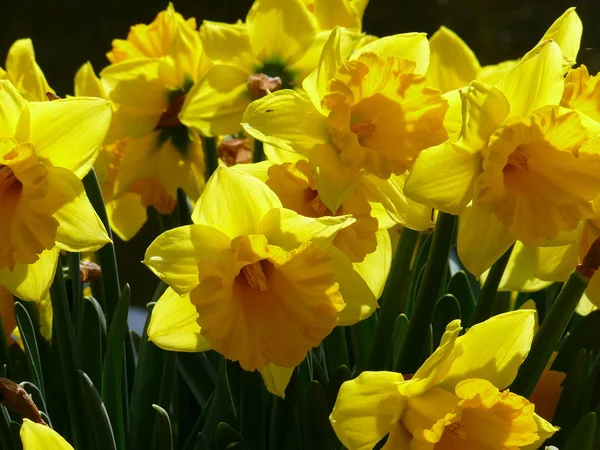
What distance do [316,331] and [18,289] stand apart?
0.25m

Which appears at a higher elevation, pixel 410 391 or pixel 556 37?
pixel 556 37

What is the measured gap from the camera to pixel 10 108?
0.71 m

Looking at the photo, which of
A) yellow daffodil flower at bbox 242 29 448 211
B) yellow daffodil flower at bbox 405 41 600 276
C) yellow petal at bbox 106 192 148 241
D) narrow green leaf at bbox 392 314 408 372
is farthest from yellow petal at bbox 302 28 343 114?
yellow petal at bbox 106 192 148 241

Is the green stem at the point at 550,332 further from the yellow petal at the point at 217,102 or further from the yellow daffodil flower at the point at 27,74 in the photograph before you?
the yellow daffodil flower at the point at 27,74

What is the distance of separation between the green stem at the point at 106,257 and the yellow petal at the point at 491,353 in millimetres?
356

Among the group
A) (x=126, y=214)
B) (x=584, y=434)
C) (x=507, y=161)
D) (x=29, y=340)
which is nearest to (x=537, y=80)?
(x=507, y=161)

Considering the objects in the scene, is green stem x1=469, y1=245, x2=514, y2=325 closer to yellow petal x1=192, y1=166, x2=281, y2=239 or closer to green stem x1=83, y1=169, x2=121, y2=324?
yellow petal x1=192, y1=166, x2=281, y2=239

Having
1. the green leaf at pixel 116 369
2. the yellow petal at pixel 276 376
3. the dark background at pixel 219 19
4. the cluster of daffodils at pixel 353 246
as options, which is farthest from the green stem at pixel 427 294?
the dark background at pixel 219 19

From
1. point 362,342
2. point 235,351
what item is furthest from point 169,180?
point 235,351

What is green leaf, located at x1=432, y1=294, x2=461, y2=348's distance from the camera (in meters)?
0.87

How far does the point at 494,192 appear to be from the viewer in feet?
2.20

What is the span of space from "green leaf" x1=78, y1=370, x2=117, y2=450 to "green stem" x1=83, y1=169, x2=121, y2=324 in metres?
0.16

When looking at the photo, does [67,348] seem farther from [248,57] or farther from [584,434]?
[584,434]

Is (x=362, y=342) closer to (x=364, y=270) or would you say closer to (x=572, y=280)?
(x=364, y=270)
